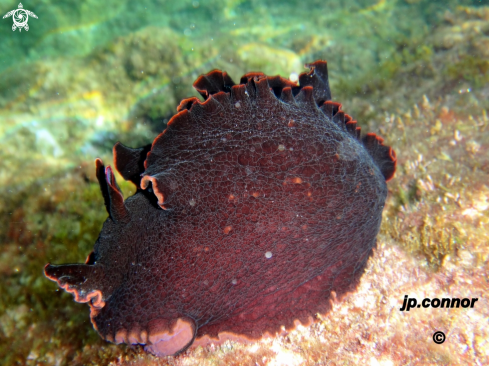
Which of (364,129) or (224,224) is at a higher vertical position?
(224,224)

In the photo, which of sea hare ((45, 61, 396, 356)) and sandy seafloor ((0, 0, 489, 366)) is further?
sandy seafloor ((0, 0, 489, 366))

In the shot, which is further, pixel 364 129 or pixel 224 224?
pixel 364 129

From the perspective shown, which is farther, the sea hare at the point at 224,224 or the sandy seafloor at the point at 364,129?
the sandy seafloor at the point at 364,129

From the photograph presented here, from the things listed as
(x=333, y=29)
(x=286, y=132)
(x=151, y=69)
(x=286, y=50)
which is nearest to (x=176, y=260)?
(x=286, y=132)

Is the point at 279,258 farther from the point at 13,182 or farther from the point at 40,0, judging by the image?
the point at 40,0
